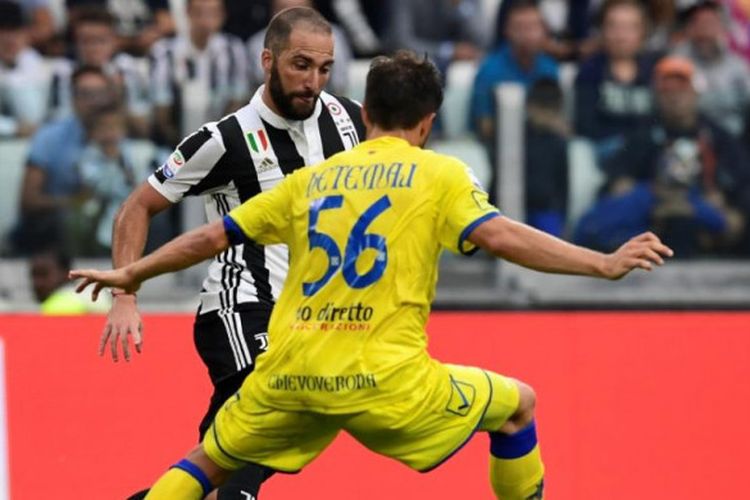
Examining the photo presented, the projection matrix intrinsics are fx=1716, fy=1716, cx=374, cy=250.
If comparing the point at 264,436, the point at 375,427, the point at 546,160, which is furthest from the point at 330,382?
the point at 546,160

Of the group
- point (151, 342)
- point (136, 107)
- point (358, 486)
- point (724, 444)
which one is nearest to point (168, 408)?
point (151, 342)

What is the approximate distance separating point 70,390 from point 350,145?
1.83m

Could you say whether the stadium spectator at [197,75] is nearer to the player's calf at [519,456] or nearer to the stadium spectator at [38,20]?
the stadium spectator at [38,20]

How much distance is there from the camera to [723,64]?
1009cm

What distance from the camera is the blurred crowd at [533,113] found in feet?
30.8

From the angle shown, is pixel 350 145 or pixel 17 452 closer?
pixel 350 145

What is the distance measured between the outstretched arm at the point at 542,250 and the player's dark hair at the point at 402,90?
1.38ft

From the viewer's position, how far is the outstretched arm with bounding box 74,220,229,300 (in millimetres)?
5012

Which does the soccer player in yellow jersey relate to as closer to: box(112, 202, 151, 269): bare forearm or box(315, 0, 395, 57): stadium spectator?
box(112, 202, 151, 269): bare forearm

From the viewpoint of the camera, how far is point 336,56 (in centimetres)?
1025

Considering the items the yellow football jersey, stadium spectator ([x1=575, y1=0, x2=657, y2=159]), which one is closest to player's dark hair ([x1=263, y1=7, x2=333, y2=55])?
the yellow football jersey

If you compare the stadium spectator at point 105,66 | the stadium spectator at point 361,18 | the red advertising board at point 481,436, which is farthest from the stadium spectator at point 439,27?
the red advertising board at point 481,436

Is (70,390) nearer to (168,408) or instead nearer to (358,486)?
(168,408)

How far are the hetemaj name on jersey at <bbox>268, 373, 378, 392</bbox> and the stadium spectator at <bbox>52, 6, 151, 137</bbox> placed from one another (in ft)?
15.5
